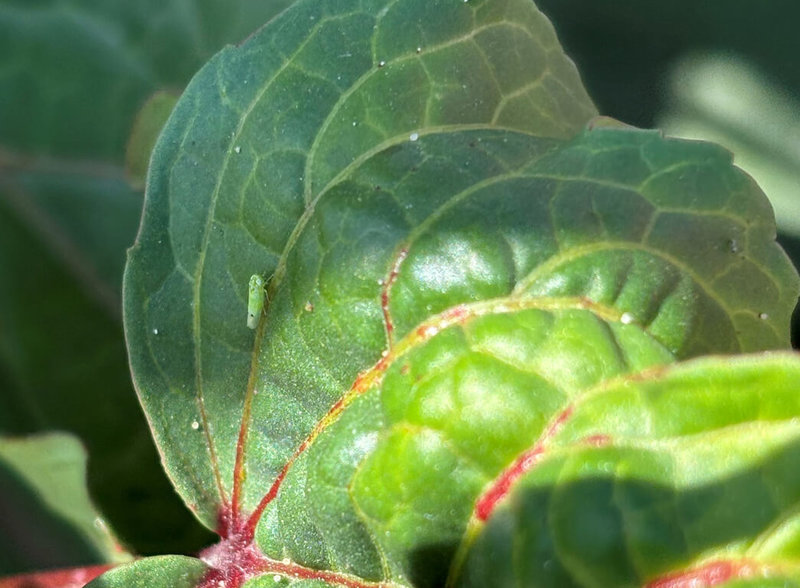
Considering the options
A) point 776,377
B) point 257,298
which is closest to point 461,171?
point 257,298

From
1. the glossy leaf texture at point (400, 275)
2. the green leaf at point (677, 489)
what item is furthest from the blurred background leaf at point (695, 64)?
the green leaf at point (677, 489)

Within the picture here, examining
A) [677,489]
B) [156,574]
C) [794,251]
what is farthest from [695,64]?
[156,574]

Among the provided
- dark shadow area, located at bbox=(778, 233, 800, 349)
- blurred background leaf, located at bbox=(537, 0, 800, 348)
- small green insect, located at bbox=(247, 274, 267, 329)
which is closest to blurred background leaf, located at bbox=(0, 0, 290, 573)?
blurred background leaf, located at bbox=(537, 0, 800, 348)

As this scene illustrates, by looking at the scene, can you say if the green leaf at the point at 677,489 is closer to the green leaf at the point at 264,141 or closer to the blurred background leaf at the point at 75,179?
the green leaf at the point at 264,141

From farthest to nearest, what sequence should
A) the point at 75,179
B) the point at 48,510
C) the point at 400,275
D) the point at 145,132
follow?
the point at 75,179, the point at 145,132, the point at 48,510, the point at 400,275

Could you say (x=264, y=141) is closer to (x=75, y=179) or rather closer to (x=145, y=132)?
(x=145, y=132)

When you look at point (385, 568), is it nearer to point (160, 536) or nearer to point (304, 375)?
point (304, 375)
